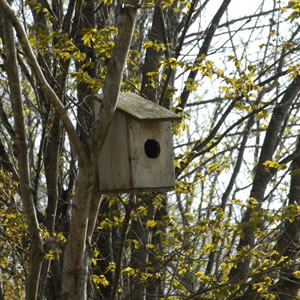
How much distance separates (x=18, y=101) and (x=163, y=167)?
1.09 m

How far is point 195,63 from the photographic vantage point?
15.0ft

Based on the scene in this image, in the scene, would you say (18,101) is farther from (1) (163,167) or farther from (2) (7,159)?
(2) (7,159)

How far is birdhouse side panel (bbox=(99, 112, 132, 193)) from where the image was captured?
357 cm

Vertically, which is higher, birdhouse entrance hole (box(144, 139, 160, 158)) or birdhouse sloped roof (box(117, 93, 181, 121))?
birdhouse sloped roof (box(117, 93, 181, 121))

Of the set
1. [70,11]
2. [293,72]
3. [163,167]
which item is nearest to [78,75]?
[70,11]

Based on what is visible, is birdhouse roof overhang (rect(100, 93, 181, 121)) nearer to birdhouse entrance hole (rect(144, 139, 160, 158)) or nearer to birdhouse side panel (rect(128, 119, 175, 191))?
birdhouse side panel (rect(128, 119, 175, 191))

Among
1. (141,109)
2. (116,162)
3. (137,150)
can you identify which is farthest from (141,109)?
(116,162)

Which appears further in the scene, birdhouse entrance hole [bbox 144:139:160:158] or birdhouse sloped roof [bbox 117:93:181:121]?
birdhouse entrance hole [bbox 144:139:160:158]

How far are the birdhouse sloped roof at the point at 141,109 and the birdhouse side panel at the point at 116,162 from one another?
0.07 meters

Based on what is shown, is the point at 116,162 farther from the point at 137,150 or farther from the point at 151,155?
the point at 151,155

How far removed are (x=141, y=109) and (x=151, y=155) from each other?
1.15ft

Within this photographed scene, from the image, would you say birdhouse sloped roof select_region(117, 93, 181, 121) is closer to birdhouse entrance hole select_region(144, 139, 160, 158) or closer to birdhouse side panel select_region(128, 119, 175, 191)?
birdhouse side panel select_region(128, 119, 175, 191)

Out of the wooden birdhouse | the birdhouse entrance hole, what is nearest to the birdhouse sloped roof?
the wooden birdhouse

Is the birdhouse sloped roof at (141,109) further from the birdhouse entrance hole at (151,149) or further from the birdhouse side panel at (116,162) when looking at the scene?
the birdhouse entrance hole at (151,149)
